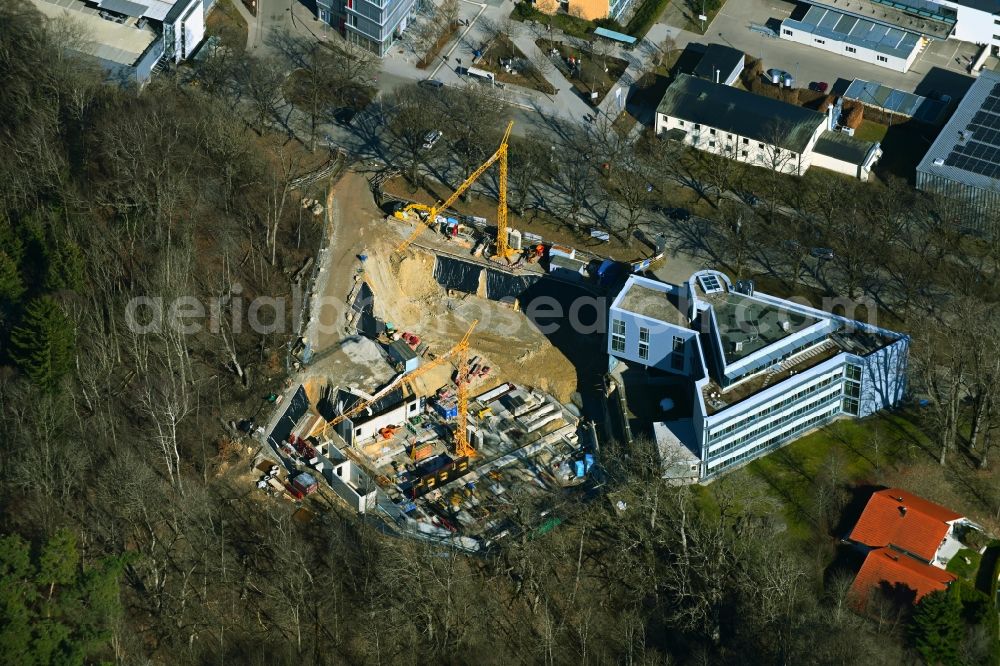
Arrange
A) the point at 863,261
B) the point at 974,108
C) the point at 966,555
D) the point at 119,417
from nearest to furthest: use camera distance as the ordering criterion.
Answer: the point at 966,555
the point at 119,417
the point at 863,261
the point at 974,108

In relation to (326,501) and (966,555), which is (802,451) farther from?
(326,501)

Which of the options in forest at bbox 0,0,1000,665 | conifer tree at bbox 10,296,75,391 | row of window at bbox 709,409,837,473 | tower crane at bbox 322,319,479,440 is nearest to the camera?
forest at bbox 0,0,1000,665

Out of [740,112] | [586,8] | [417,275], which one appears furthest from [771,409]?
[586,8]

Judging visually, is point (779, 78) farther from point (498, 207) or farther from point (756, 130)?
point (498, 207)

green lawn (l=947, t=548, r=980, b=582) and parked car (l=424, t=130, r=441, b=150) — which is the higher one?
green lawn (l=947, t=548, r=980, b=582)

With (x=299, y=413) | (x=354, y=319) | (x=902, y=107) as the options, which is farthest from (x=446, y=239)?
(x=902, y=107)

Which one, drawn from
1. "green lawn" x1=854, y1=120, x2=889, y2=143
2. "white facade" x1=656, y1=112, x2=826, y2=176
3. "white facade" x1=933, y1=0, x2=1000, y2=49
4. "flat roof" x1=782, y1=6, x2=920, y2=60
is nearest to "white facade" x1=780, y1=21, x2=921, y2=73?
"flat roof" x1=782, y1=6, x2=920, y2=60

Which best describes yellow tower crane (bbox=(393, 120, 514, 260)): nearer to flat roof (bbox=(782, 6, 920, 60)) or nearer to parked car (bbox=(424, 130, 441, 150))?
parked car (bbox=(424, 130, 441, 150))
